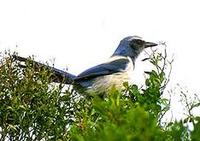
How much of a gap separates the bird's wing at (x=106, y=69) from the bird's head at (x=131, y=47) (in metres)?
0.29

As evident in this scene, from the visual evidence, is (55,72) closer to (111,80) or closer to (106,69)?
(111,80)

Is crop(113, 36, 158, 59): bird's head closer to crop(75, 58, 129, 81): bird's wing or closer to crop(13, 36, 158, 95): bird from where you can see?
crop(13, 36, 158, 95): bird

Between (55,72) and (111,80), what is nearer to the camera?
(55,72)

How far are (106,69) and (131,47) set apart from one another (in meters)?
0.85

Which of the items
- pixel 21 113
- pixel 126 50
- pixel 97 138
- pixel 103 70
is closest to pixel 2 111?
pixel 21 113

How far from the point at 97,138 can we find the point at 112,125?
4.4 inches

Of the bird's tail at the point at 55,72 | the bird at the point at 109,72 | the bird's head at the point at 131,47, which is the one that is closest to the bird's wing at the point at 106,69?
the bird at the point at 109,72

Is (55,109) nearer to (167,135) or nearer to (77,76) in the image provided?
(77,76)

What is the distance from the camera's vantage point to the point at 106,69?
9078mm

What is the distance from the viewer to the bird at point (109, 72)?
7.40 meters

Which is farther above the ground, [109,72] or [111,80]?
[109,72]

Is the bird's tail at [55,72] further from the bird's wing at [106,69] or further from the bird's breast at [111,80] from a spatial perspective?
the bird's wing at [106,69]

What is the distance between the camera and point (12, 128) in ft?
19.8

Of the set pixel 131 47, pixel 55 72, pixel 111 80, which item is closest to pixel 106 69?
pixel 111 80
